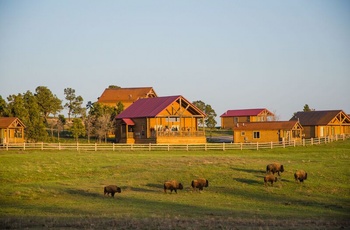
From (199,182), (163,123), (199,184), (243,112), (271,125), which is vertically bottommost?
(199,184)

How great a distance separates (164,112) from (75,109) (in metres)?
37.4

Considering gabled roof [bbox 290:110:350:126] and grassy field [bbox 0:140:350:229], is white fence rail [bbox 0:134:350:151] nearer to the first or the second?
grassy field [bbox 0:140:350:229]

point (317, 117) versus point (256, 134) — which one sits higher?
point (317, 117)

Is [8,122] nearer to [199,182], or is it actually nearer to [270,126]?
[270,126]

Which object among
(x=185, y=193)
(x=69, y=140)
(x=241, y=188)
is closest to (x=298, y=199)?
(x=241, y=188)

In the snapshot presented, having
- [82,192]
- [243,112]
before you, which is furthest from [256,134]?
[82,192]

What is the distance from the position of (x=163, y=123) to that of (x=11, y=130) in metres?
19.5

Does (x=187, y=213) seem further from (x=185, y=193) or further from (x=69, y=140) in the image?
(x=69, y=140)

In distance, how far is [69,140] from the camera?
8225 cm

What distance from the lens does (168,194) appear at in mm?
32250

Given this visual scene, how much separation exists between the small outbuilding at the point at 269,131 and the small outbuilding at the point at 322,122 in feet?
17.7

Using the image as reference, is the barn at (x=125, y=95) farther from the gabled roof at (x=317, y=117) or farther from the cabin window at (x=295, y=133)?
the cabin window at (x=295, y=133)

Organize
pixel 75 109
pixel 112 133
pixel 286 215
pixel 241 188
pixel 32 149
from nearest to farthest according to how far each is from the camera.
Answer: pixel 286 215
pixel 241 188
pixel 32 149
pixel 112 133
pixel 75 109

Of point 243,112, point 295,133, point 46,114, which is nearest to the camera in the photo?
point 295,133
